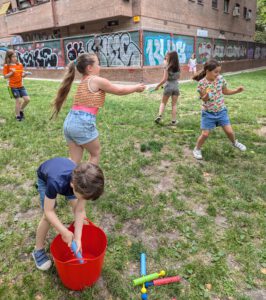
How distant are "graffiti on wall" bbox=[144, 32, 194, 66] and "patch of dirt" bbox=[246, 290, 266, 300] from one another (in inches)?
489

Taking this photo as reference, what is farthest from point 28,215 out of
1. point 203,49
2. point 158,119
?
point 203,49

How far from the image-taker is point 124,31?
534 inches

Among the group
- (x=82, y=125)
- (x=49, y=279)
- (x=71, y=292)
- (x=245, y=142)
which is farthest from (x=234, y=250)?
(x=245, y=142)

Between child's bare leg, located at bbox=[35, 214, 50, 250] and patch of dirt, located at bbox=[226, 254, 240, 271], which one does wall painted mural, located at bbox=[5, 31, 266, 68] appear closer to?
child's bare leg, located at bbox=[35, 214, 50, 250]

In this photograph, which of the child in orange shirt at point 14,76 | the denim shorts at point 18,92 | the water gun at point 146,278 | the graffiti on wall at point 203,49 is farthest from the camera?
the graffiti on wall at point 203,49

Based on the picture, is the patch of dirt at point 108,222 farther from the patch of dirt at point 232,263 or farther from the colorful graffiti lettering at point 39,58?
the colorful graffiti lettering at point 39,58

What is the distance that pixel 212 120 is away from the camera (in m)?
4.39

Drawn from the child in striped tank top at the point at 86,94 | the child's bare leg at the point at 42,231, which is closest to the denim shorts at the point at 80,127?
the child in striped tank top at the point at 86,94

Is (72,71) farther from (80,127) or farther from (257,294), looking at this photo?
(257,294)

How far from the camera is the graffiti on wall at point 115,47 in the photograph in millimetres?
13500

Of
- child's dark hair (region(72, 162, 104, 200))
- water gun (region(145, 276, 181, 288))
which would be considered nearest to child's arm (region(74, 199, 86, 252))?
child's dark hair (region(72, 162, 104, 200))

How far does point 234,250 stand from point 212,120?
222 centimetres

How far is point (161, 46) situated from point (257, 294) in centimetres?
1382

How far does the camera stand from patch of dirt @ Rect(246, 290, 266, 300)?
2.23 meters
